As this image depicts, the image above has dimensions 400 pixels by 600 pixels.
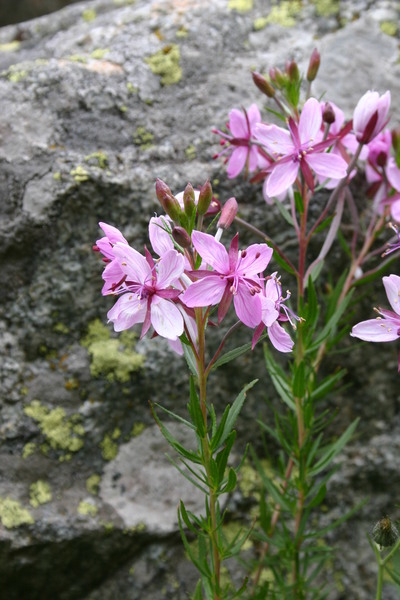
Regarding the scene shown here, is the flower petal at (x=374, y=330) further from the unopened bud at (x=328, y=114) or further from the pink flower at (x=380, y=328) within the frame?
the unopened bud at (x=328, y=114)

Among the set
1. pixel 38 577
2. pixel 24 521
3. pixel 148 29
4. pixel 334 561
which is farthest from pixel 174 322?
pixel 148 29

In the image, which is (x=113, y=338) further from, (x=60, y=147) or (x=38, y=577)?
(x=38, y=577)

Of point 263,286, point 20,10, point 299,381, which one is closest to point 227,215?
point 263,286

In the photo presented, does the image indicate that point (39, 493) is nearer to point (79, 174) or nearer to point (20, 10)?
point (79, 174)

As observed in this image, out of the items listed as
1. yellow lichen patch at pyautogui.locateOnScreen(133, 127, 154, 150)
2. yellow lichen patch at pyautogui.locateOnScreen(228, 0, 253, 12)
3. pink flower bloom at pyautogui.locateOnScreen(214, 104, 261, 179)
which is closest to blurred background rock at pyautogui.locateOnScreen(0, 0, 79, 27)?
yellow lichen patch at pyautogui.locateOnScreen(228, 0, 253, 12)

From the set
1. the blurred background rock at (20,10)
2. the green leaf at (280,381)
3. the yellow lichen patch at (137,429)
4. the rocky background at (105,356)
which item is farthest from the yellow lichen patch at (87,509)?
the blurred background rock at (20,10)

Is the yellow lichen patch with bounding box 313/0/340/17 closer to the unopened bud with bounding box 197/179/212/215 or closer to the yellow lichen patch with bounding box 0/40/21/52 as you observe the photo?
the yellow lichen patch with bounding box 0/40/21/52
